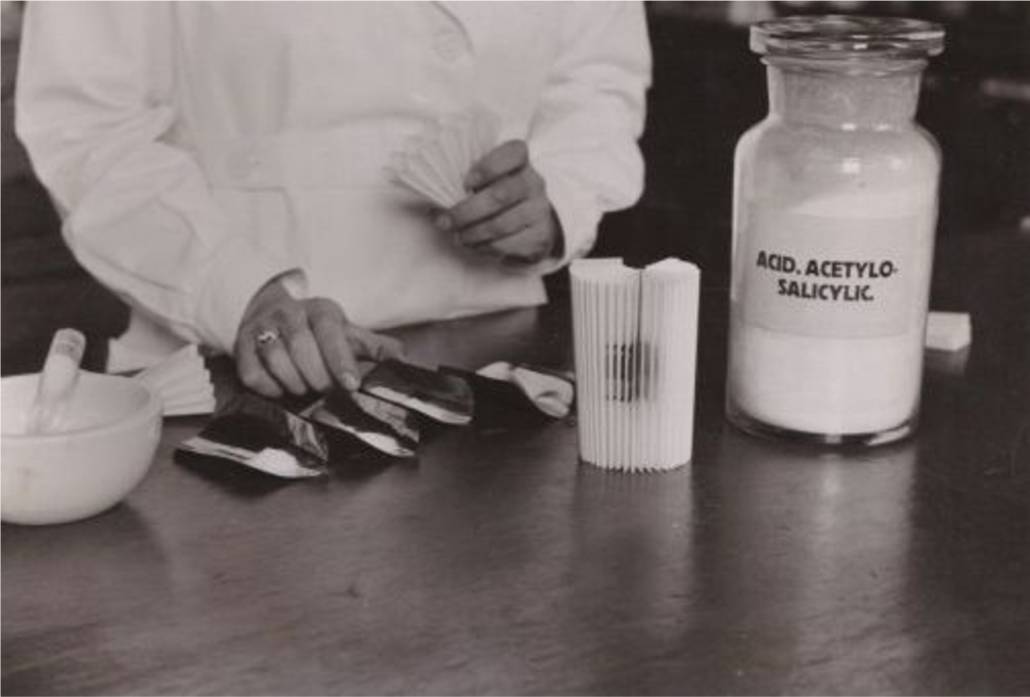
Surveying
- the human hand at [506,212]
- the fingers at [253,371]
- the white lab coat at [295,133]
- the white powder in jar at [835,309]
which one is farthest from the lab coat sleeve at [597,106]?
the white powder in jar at [835,309]

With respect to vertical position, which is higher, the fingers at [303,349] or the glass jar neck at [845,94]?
the glass jar neck at [845,94]

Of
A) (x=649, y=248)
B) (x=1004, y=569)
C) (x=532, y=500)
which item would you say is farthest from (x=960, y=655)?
(x=649, y=248)

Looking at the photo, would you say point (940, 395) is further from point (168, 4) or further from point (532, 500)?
point (168, 4)

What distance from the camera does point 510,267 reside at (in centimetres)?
202

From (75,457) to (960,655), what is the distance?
2.06ft

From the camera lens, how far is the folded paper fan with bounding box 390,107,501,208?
1785 mm

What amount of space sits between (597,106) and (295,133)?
461 millimetres

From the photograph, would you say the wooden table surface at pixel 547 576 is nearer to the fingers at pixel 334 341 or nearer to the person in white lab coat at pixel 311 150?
the fingers at pixel 334 341

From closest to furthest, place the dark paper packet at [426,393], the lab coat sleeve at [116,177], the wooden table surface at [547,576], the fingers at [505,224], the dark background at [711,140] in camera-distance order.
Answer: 1. the wooden table surface at [547,576]
2. the dark paper packet at [426,393]
3. the lab coat sleeve at [116,177]
4. the fingers at [505,224]
5. the dark background at [711,140]

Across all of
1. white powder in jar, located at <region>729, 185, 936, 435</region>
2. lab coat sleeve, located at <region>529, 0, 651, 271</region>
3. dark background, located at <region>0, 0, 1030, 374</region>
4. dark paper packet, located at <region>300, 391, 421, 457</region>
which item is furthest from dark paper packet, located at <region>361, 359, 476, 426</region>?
dark background, located at <region>0, 0, 1030, 374</region>

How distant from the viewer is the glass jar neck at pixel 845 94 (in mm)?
1281

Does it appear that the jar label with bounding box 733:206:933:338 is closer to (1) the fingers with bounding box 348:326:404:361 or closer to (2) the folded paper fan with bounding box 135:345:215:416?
(1) the fingers with bounding box 348:326:404:361

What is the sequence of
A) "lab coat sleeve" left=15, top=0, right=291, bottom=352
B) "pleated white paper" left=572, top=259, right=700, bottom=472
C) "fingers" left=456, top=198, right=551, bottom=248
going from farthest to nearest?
1. "fingers" left=456, top=198, right=551, bottom=248
2. "lab coat sleeve" left=15, top=0, right=291, bottom=352
3. "pleated white paper" left=572, top=259, right=700, bottom=472

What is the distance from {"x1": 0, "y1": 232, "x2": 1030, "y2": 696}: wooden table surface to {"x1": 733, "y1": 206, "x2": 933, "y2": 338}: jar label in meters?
0.12
